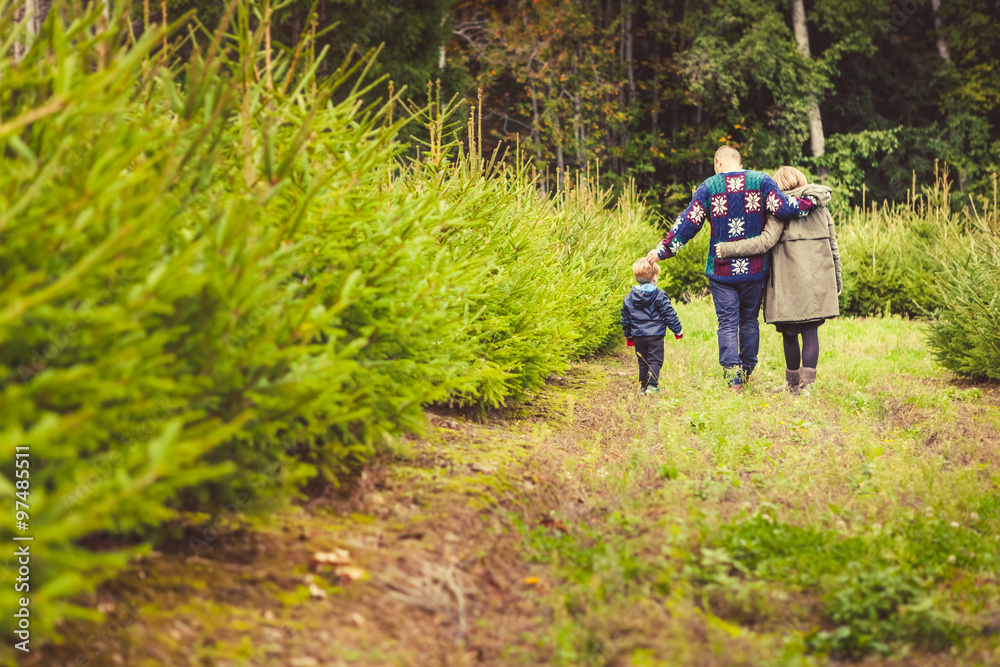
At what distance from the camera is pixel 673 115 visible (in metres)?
26.2

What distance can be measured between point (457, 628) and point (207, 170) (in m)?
1.81

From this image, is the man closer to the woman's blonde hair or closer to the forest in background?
the woman's blonde hair

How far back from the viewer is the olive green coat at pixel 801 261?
5926 millimetres

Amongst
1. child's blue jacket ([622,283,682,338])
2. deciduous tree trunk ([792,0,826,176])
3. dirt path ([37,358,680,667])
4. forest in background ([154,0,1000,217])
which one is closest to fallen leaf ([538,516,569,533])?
dirt path ([37,358,680,667])

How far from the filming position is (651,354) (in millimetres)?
6426

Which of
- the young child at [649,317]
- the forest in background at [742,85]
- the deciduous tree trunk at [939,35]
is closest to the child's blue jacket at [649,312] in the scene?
the young child at [649,317]

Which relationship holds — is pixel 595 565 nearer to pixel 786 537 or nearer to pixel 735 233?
pixel 786 537

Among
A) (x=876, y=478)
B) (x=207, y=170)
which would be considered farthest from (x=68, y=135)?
(x=876, y=478)

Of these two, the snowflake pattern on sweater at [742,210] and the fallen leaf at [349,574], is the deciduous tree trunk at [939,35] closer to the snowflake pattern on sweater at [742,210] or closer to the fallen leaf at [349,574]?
the snowflake pattern on sweater at [742,210]

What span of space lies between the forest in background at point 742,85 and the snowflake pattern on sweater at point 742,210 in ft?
46.0

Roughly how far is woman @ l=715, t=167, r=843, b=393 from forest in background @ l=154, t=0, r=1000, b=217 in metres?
14.3

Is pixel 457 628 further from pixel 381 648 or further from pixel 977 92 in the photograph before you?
pixel 977 92

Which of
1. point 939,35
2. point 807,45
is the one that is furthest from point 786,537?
point 939,35

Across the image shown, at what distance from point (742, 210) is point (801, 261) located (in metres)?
0.67
